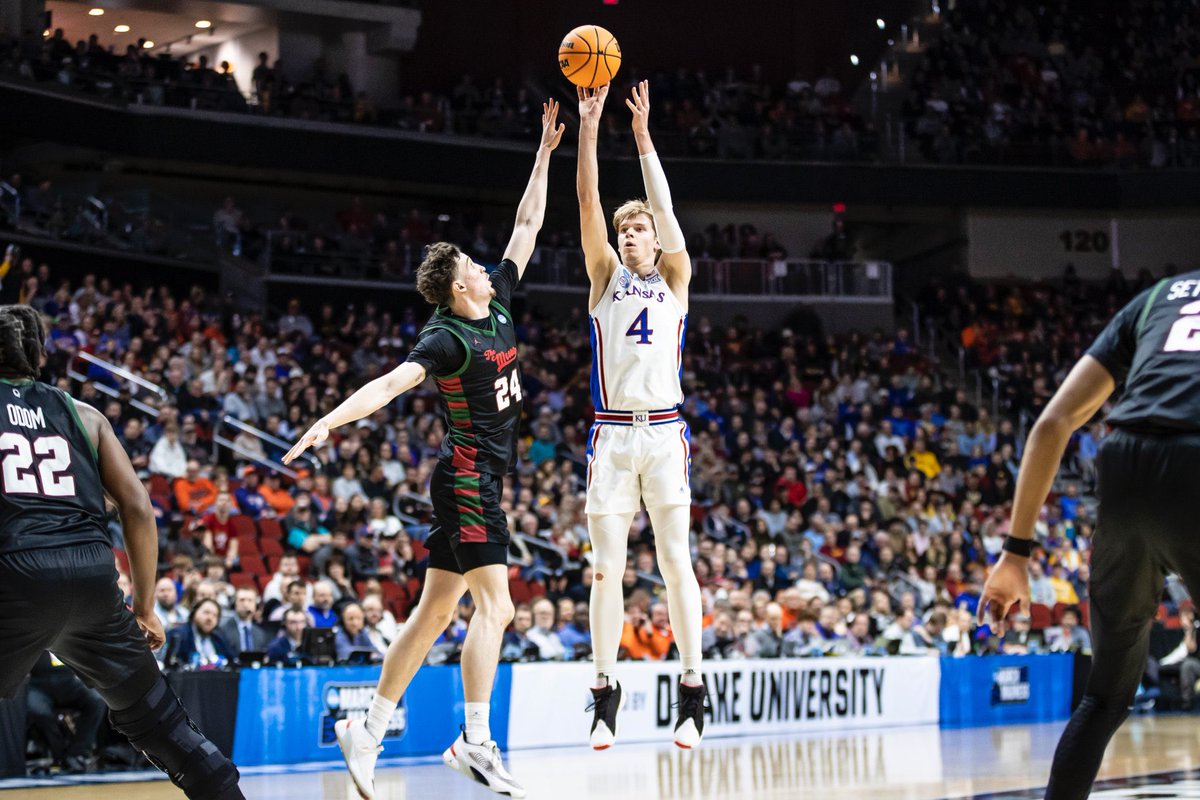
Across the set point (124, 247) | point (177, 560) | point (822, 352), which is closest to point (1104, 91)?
point (822, 352)

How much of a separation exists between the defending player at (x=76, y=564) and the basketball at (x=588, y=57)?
3.38 meters

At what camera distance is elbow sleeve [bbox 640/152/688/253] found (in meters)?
7.61

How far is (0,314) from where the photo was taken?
569cm

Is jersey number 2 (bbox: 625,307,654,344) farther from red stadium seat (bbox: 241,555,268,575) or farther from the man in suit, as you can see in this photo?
red stadium seat (bbox: 241,555,268,575)

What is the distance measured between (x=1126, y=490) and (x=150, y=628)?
3.76 m

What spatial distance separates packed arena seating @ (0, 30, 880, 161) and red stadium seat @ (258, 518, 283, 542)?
511 inches

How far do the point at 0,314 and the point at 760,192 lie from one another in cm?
2722

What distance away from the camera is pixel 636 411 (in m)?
7.82

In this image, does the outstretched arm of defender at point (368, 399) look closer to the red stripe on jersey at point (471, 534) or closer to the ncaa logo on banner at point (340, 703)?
the red stripe on jersey at point (471, 534)

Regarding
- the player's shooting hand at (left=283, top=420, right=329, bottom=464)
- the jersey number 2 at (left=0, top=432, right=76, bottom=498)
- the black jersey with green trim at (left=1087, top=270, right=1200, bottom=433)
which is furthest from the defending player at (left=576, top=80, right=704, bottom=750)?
the black jersey with green trim at (left=1087, top=270, right=1200, bottom=433)

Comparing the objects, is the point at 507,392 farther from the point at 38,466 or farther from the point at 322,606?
the point at 322,606

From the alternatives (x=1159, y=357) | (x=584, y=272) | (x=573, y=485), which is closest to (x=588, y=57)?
(x=1159, y=357)

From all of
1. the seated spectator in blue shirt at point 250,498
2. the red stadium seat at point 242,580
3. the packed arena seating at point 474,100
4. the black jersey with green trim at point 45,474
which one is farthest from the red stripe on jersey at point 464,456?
the packed arena seating at point 474,100

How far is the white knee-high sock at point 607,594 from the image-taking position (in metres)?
7.59
